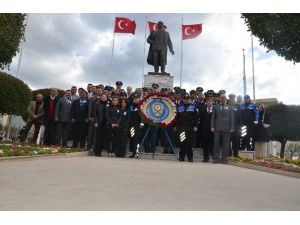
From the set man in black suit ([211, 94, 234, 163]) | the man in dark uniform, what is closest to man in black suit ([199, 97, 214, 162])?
man in black suit ([211, 94, 234, 163])

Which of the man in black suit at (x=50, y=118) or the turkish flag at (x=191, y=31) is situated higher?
the turkish flag at (x=191, y=31)

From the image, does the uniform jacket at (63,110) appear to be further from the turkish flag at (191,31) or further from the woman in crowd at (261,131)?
the turkish flag at (191,31)

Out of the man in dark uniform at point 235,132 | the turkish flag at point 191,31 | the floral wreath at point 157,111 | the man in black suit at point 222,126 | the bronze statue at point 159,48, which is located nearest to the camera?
the man in black suit at point 222,126

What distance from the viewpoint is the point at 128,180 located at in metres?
5.91

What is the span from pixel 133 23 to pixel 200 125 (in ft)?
45.8

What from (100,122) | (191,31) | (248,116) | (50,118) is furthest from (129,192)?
(191,31)

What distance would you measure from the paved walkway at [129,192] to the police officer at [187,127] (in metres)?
4.58

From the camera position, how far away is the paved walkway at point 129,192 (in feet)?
13.1

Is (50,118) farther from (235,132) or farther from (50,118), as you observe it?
(235,132)

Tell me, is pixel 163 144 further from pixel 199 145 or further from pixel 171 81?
pixel 171 81

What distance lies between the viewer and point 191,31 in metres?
24.0

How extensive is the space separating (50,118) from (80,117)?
1344mm

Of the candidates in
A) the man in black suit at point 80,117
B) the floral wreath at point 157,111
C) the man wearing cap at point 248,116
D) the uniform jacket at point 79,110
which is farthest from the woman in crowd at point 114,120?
the man wearing cap at point 248,116

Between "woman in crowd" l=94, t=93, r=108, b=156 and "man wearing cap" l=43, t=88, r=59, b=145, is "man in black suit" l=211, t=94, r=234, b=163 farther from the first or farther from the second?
"man wearing cap" l=43, t=88, r=59, b=145
